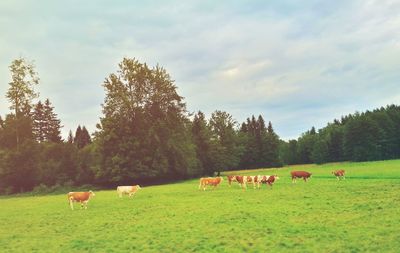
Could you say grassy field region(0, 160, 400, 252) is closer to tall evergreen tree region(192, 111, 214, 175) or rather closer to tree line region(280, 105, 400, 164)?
tall evergreen tree region(192, 111, 214, 175)

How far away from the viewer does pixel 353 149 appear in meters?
117

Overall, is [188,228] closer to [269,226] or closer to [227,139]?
[269,226]

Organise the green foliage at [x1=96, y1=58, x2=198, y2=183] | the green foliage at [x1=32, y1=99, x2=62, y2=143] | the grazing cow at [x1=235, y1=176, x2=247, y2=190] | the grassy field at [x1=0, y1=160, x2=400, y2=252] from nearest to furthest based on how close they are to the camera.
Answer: the grassy field at [x1=0, y1=160, x2=400, y2=252]
the grazing cow at [x1=235, y1=176, x2=247, y2=190]
the green foliage at [x1=96, y1=58, x2=198, y2=183]
the green foliage at [x1=32, y1=99, x2=62, y2=143]

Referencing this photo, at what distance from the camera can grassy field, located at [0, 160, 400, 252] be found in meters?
16.0

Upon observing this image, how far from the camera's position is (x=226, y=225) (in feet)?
65.5

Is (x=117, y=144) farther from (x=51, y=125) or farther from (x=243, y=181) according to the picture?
(x=51, y=125)

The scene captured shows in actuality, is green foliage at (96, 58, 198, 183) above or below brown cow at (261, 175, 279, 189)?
above

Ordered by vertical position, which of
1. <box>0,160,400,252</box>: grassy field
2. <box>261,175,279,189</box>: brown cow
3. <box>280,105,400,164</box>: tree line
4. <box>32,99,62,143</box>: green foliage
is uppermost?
<box>32,99,62,143</box>: green foliage

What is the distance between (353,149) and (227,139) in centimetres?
3953

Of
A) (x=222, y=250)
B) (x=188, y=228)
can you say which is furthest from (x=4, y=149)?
(x=222, y=250)

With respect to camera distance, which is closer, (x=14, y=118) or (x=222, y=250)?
(x=222, y=250)

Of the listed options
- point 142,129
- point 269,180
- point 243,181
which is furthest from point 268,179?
point 142,129

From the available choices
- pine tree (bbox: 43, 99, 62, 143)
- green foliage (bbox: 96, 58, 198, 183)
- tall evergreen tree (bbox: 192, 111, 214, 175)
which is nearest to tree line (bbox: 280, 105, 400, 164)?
tall evergreen tree (bbox: 192, 111, 214, 175)

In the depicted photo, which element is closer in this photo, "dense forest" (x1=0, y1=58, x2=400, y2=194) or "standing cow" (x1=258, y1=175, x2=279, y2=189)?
"standing cow" (x1=258, y1=175, x2=279, y2=189)
